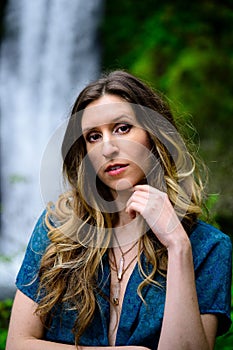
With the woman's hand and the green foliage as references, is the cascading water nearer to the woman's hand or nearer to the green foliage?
the green foliage

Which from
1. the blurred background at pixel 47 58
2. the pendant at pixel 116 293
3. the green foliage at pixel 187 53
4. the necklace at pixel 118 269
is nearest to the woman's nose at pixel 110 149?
the necklace at pixel 118 269

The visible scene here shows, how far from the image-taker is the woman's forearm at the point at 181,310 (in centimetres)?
206

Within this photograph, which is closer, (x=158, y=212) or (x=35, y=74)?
(x=158, y=212)

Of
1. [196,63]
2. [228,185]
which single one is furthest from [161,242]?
[196,63]

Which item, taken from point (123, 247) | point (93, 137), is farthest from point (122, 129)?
point (123, 247)

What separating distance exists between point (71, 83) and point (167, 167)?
9.22 meters

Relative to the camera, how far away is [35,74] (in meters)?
11.5

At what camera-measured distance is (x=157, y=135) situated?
243 cm

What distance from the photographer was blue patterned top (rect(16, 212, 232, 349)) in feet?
7.27

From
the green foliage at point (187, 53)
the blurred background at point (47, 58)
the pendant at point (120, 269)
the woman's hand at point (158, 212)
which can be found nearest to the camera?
the woman's hand at point (158, 212)

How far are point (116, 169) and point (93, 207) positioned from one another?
11.5 inches

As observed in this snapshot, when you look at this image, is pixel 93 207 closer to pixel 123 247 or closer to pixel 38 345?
pixel 123 247

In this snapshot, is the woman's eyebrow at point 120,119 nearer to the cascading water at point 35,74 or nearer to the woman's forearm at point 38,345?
the woman's forearm at point 38,345

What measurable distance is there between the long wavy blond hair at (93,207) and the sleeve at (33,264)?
0.04 metres
